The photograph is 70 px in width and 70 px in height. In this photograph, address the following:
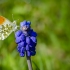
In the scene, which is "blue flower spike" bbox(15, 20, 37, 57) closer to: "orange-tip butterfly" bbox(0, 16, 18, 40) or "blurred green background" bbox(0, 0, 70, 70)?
"orange-tip butterfly" bbox(0, 16, 18, 40)

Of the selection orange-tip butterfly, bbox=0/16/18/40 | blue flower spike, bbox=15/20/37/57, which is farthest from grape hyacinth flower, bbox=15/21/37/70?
orange-tip butterfly, bbox=0/16/18/40

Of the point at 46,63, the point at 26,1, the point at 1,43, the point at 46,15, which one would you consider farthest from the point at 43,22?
the point at 46,63

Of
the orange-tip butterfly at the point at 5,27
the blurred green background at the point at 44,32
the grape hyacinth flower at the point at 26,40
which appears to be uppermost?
the blurred green background at the point at 44,32

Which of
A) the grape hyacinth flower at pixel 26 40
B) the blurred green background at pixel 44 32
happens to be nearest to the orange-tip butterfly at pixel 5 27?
the grape hyacinth flower at pixel 26 40

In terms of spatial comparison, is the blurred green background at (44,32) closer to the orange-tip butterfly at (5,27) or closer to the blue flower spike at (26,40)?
the orange-tip butterfly at (5,27)

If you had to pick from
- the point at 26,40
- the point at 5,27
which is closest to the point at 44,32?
the point at 5,27

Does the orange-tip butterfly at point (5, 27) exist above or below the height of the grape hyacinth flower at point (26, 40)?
above

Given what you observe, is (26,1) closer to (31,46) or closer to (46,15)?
(46,15)
